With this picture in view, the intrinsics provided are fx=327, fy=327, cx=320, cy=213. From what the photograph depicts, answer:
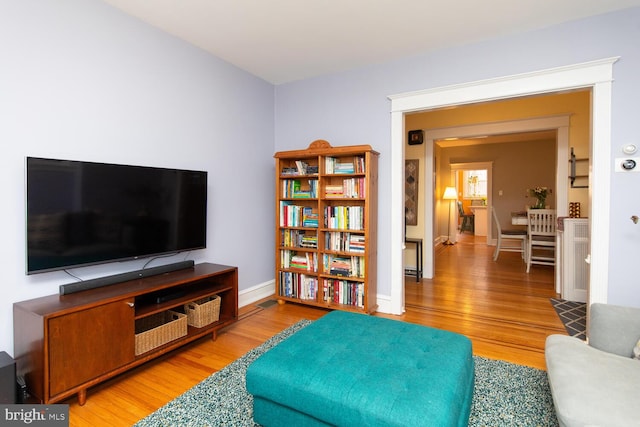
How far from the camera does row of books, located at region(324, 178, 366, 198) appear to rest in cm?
342

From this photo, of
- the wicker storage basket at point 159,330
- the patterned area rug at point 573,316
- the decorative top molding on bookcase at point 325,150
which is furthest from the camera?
the decorative top molding on bookcase at point 325,150

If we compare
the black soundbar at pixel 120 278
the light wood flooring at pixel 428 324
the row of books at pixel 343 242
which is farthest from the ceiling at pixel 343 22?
the light wood flooring at pixel 428 324

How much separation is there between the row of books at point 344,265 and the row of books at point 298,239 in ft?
0.75

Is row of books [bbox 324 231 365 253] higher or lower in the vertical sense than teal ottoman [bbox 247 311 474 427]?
higher

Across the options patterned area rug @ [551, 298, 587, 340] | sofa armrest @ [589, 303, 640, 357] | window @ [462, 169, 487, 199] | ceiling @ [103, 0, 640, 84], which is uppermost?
ceiling @ [103, 0, 640, 84]

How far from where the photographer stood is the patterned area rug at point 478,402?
176cm

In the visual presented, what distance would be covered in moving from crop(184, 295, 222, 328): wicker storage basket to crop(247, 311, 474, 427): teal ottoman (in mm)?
1200

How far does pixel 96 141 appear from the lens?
2.39 meters

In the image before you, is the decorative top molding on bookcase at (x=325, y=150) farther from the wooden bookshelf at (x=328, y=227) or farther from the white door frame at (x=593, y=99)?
the white door frame at (x=593, y=99)

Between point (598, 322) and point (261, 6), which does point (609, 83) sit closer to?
point (598, 322)

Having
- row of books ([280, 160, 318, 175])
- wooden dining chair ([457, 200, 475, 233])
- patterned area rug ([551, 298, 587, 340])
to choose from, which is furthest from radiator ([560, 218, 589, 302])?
wooden dining chair ([457, 200, 475, 233])

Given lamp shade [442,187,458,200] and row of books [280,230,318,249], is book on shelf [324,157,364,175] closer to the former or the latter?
row of books [280,230,318,249]

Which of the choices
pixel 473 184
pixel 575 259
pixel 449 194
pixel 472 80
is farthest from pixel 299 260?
pixel 473 184

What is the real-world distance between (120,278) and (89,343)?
54cm
